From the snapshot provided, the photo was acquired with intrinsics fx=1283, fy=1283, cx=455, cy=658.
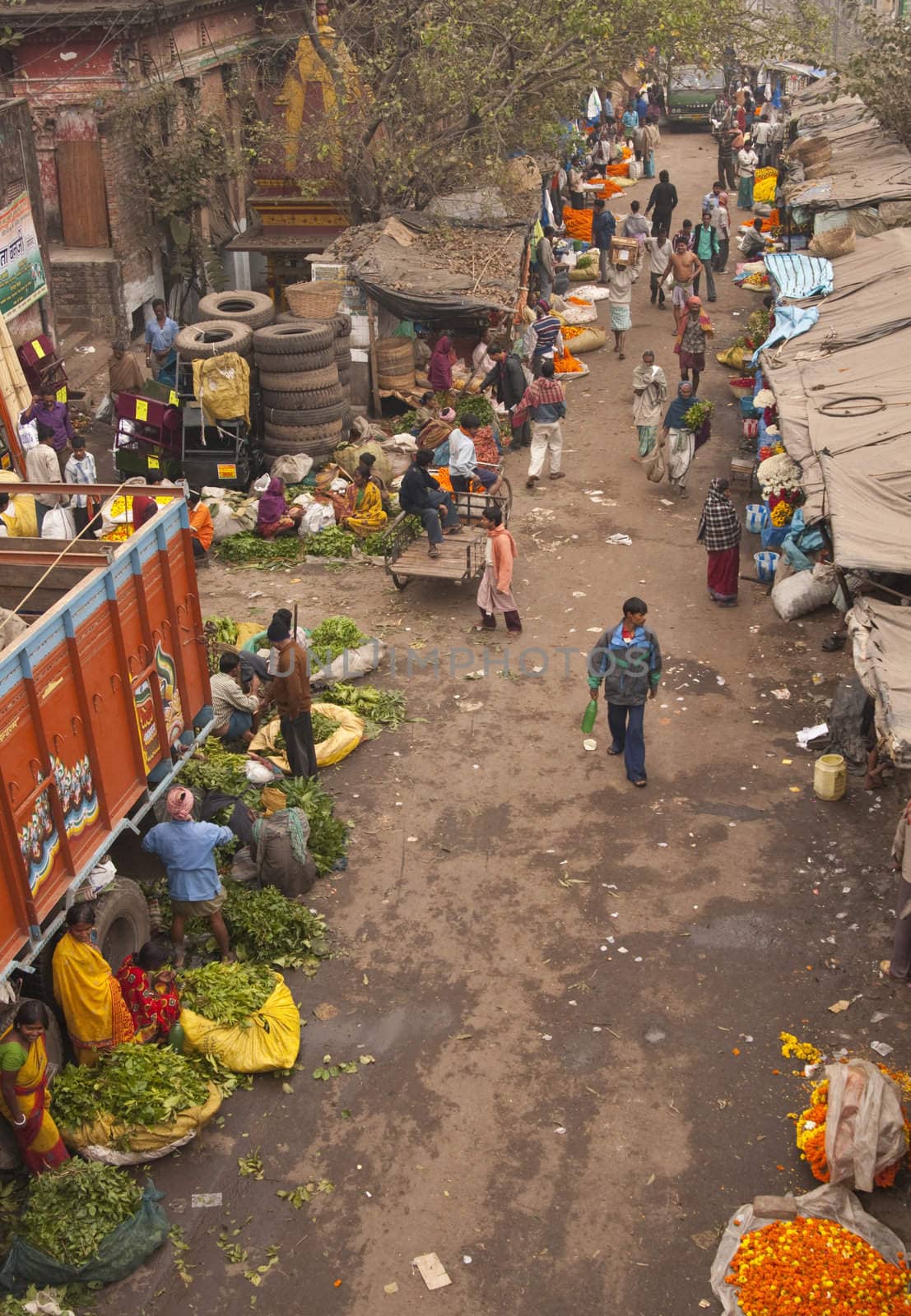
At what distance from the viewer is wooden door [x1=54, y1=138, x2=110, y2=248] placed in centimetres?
1923

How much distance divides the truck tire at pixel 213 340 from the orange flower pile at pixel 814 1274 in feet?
38.3

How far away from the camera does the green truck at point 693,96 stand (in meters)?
38.5

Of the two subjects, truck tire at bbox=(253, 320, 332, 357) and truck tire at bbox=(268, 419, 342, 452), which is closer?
truck tire at bbox=(253, 320, 332, 357)

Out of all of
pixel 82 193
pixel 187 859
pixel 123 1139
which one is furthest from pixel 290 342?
pixel 123 1139

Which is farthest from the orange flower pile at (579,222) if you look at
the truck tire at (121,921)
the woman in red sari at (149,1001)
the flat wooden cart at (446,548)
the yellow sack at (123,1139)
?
the yellow sack at (123,1139)

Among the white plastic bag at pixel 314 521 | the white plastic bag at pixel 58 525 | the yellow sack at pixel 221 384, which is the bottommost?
the white plastic bag at pixel 314 521

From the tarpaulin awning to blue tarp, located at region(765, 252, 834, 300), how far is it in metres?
7.90

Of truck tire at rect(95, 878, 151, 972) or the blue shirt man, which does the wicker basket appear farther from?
truck tire at rect(95, 878, 151, 972)

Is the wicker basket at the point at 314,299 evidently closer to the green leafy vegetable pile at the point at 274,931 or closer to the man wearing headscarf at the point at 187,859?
the green leafy vegetable pile at the point at 274,931

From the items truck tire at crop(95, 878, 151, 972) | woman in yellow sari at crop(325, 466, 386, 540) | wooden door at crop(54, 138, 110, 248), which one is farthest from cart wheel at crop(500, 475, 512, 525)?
wooden door at crop(54, 138, 110, 248)

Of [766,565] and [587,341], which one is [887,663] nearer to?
[766,565]

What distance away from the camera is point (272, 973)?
782 centimetres

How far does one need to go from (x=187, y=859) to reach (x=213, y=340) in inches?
384

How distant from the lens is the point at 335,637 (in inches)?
463
